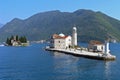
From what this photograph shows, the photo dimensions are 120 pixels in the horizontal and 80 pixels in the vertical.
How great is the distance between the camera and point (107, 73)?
58750 millimetres

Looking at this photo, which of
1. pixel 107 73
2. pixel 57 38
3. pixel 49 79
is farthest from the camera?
pixel 57 38

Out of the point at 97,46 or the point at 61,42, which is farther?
the point at 61,42

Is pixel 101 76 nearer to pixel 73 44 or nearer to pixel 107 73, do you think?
pixel 107 73

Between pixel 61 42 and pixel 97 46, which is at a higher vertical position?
pixel 61 42

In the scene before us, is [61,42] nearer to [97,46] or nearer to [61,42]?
[61,42]

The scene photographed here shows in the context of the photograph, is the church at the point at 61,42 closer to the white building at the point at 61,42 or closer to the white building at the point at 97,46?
the white building at the point at 61,42

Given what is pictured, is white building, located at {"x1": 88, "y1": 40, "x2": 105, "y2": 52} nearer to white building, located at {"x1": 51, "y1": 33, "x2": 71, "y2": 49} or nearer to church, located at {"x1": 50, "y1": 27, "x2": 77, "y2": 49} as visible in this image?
white building, located at {"x1": 51, "y1": 33, "x2": 71, "y2": 49}

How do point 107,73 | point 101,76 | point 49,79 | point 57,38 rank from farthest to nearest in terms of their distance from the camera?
point 57,38 < point 107,73 < point 101,76 < point 49,79

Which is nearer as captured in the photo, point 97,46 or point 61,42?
point 97,46

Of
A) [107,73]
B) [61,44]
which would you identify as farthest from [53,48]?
[107,73]

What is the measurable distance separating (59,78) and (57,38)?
96101 millimetres

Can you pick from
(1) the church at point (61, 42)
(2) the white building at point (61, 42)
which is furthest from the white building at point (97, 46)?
(1) the church at point (61, 42)

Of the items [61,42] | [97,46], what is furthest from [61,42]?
[97,46]

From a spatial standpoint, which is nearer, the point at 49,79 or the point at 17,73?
the point at 49,79
